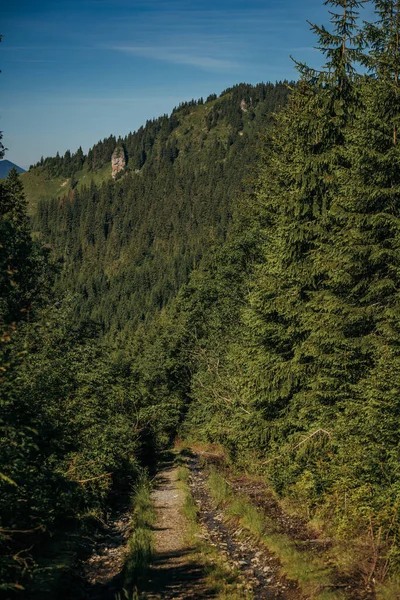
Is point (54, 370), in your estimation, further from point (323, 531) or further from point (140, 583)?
point (323, 531)

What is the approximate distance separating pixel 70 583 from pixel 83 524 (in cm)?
327

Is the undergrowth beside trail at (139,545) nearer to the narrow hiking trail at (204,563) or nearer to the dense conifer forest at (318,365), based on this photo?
the narrow hiking trail at (204,563)

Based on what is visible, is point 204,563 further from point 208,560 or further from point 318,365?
point 318,365

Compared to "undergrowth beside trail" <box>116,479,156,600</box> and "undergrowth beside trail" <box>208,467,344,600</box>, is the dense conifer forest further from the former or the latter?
"undergrowth beside trail" <box>116,479,156,600</box>

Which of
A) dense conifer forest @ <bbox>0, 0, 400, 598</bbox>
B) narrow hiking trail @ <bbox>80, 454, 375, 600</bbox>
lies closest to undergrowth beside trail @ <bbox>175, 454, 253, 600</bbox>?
narrow hiking trail @ <bbox>80, 454, 375, 600</bbox>

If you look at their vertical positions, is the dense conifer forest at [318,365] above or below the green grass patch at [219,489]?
above

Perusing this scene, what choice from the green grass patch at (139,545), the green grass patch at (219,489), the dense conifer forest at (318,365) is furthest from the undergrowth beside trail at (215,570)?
the dense conifer forest at (318,365)

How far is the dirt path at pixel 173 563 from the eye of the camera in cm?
1184

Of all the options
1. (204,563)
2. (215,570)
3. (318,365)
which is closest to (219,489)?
(204,563)

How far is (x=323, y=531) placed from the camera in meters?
13.7

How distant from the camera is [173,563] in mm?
13719

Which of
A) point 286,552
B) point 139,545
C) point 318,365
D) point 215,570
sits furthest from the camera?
point 318,365

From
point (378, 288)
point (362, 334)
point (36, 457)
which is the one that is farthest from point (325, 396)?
point (36, 457)

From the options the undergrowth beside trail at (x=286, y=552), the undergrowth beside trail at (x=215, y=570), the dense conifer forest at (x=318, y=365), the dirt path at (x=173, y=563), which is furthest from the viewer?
the dirt path at (x=173, y=563)
